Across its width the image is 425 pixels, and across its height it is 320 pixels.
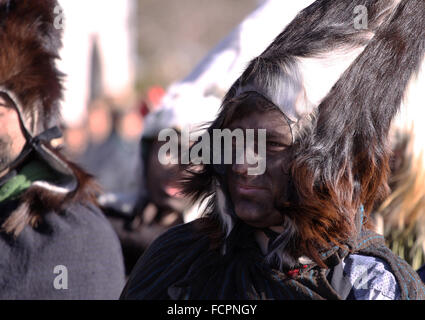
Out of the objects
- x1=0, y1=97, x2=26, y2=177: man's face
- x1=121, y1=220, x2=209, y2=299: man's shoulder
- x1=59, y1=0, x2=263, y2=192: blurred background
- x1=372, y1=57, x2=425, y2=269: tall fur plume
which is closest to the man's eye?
x1=121, y1=220, x2=209, y2=299: man's shoulder

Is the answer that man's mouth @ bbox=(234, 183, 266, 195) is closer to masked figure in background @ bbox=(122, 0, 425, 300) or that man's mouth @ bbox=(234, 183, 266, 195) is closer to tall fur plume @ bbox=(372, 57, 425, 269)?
masked figure in background @ bbox=(122, 0, 425, 300)

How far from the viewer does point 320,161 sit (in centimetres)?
168

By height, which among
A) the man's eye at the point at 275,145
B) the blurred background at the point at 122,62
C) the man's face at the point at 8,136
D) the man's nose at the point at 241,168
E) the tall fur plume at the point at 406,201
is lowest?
the blurred background at the point at 122,62

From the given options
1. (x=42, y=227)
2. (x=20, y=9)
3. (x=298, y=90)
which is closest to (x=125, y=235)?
(x=42, y=227)

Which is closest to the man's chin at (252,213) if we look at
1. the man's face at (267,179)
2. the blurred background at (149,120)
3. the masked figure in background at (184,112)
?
the man's face at (267,179)

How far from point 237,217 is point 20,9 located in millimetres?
1430

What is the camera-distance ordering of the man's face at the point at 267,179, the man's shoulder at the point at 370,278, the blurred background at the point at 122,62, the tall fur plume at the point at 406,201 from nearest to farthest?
the man's shoulder at the point at 370,278 < the man's face at the point at 267,179 < the tall fur plume at the point at 406,201 < the blurred background at the point at 122,62

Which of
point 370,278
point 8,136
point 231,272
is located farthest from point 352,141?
point 8,136

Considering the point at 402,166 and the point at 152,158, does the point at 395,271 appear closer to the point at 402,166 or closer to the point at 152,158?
the point at 402,166

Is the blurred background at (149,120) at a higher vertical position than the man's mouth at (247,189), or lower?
lower

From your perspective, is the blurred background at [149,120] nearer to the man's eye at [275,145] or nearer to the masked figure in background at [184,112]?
the masked figure in background at [184,112]

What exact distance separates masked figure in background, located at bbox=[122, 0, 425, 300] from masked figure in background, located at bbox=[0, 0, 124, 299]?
0.84 meters

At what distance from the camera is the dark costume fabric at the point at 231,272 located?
1.67 metres

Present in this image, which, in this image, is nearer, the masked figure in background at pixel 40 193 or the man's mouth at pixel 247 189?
the man's mouth at pixel 247 189
